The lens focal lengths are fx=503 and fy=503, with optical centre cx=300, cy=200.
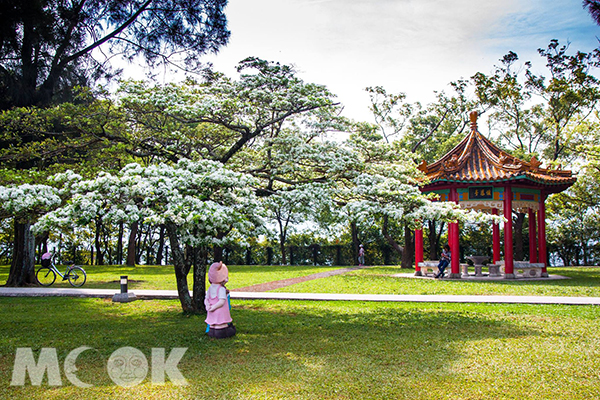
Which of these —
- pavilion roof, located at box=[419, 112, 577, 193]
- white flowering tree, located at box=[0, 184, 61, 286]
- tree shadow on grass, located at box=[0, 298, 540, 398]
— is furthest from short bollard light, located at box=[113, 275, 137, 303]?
pavilion roof, located at box=[419, 112, 577, 193]

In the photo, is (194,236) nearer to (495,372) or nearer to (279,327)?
(279,327)

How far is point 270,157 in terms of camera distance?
1327 cm

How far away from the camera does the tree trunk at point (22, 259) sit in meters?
18.3

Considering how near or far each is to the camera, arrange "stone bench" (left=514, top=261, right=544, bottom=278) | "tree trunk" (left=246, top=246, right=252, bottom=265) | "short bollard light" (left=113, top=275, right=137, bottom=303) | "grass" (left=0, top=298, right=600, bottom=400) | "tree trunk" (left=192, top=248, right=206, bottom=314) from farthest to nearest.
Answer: "tree trunk" (left=246, top=246, right=252, bottom=265)
"stone bench" (left=514, top=261, right=544, bottom=278)
"short bollard light" (left=113, top=275, right=137, bottom=303)
"tree trunk" (left=192, top=248, right=206, bottom=314)
"grass" (left=0, top=298, right=600, bottom=400)

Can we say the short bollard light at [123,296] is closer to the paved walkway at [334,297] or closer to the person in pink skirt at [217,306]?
the paved walkway at [334,297]

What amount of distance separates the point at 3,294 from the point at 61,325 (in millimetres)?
6953

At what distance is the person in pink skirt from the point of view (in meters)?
8.72

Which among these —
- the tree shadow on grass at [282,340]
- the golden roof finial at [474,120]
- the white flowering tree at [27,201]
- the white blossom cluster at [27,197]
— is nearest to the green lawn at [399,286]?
the tree shadow on grass at [282,340]

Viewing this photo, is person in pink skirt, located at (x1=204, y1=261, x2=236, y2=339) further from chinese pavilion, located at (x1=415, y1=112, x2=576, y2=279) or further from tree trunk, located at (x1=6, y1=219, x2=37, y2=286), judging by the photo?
chinese pavilion, located at (x1=415, y1=112, x2=576, y2=279)

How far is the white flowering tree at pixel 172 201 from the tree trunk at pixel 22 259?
33.9 feet

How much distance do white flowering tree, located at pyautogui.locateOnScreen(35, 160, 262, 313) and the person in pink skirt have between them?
65 centimetres

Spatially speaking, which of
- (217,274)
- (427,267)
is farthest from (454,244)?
(217,274)

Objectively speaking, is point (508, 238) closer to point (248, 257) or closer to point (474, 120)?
point (474, 120)

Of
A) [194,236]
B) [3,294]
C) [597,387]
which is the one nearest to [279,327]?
[194,236]
